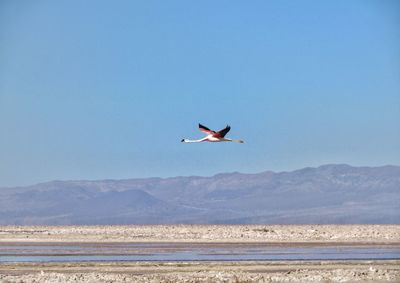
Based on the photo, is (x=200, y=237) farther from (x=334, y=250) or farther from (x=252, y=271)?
(x=252, y=271)

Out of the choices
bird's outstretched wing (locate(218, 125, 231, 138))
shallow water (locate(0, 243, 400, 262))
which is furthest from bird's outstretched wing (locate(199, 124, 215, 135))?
shallow water (locate(0, 243, 400, 262))

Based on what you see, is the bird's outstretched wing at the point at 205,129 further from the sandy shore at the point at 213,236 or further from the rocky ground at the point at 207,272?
the sandy shore at the point at 213,236

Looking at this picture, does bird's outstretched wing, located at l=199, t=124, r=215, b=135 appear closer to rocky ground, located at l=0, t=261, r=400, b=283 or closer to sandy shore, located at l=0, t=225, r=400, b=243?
rocky ground, located at l=0, t=261, r=400, b=283

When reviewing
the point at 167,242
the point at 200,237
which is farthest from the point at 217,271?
the point at 200,237

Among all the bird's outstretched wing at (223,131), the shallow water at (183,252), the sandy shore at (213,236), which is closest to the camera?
the bird's outstretched wing at (223,131)

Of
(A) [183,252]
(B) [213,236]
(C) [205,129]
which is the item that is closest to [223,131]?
(C) [205,129]

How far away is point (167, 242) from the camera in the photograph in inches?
2867

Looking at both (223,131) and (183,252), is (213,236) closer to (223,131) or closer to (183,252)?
(183,252)

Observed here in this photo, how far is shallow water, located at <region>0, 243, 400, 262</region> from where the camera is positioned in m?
55.2

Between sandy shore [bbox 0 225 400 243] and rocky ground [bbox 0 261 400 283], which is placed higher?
sandy shore [bbox 0 225 400 243]

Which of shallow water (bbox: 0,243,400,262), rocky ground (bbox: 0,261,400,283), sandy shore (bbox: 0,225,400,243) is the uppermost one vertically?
sandy shore (bbox: 0,225,400,243)

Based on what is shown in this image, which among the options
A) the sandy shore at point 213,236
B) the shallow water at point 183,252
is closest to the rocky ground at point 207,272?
the shallow water at point 183,252

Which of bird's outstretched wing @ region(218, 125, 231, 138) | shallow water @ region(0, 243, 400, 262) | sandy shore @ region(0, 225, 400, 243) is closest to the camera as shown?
bird's outstretched wing @ region(218, 125, 231, 138)

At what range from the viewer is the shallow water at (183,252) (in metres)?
55.2
